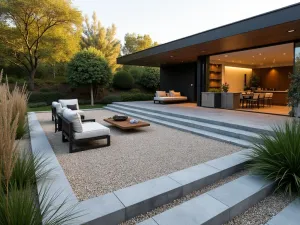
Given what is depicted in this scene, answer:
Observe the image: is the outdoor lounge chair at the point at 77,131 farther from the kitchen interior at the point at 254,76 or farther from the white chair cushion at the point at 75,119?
the kitchen interior at the point at 254,76

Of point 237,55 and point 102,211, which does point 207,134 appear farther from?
point 237,55

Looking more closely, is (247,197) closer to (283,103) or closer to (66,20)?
(283,103)

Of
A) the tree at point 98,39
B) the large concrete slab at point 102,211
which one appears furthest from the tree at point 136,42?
the large concrete slab at point 102,211

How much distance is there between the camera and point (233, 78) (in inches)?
506

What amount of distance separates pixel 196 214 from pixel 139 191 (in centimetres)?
74

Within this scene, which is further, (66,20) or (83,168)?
(66,20)

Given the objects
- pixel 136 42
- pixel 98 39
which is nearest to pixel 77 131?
pixel 98 39

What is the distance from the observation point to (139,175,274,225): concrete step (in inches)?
80.2

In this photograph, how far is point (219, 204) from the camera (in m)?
2.27

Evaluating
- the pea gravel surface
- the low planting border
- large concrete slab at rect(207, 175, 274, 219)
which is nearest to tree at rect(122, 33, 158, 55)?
the pea gravel surface

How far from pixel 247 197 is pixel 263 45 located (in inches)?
299

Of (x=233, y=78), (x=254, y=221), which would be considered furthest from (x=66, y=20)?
(x=254, y=221)

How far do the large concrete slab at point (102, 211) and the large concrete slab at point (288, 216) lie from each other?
1.64 meters

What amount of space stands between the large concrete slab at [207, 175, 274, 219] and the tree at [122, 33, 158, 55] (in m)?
30.3
